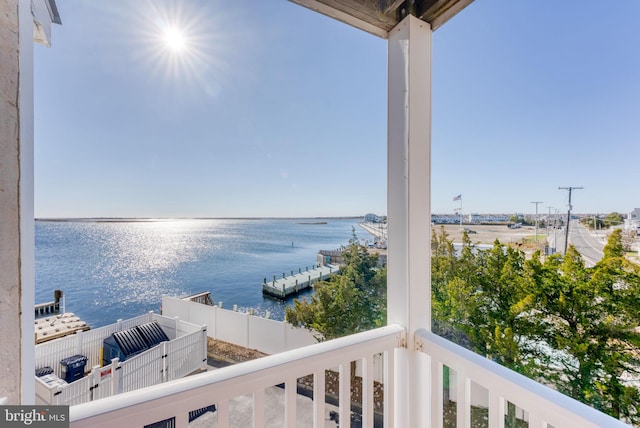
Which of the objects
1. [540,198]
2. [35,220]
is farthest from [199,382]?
[540,198]

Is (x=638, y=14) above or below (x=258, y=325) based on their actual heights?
above

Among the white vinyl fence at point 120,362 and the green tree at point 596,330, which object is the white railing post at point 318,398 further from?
the green tree at point 596,330

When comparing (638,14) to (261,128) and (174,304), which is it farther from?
(174,304)

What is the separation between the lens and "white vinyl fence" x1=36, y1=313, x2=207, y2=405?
→ 0.88m

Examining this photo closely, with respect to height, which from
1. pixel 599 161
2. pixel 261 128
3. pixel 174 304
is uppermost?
pixel 261 128

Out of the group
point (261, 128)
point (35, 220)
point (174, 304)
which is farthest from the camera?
point (261, 128)

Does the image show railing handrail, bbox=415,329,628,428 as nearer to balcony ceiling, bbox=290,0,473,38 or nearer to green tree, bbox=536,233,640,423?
green tree, bbox=536,233,640,423

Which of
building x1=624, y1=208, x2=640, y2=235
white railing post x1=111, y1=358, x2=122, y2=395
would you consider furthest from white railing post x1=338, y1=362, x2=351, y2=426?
building x1=624, y1=208, x2=640, y2=235

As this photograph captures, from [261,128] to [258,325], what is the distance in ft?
3.15

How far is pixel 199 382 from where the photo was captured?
0.90 m

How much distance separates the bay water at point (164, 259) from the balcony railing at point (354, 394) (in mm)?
289

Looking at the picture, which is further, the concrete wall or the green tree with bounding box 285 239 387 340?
the green tree with bounding box 285 239 387 340

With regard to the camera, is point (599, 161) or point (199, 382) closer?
point (199, 382)

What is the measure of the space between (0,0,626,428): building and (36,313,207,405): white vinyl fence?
12 centimetres
